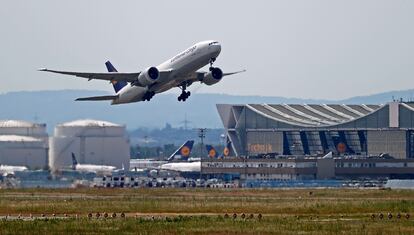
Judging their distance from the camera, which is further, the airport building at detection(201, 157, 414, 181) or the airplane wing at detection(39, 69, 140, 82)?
the airport building at detection(201, 157, 414, 181)

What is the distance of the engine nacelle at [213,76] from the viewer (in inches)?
3834

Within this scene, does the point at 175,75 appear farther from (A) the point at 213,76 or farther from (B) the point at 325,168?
(B) the point at 325,168

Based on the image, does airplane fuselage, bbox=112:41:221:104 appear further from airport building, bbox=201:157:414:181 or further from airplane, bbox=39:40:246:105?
airport building, bbox=201:157:414:181

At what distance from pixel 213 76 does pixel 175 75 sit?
10.0 ft

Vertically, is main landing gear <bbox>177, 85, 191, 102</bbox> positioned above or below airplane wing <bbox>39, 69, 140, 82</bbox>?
below

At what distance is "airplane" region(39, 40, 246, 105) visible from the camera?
9550 cm

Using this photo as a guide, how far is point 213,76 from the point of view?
9738 centimetres

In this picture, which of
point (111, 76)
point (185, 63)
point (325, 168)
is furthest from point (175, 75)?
point (325, 168)

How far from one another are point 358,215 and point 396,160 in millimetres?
105181

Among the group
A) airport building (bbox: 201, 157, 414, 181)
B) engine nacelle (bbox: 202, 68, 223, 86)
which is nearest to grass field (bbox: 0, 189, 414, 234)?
engine nacelle (bbox: 202, 68, 223, 86)

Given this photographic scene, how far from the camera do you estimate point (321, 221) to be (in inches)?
2731

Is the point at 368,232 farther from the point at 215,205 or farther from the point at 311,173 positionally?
the point at 311,173

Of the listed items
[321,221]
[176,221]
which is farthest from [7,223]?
[321,221]

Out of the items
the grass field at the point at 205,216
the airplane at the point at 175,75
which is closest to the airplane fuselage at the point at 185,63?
the airplane at the point at 175,75
